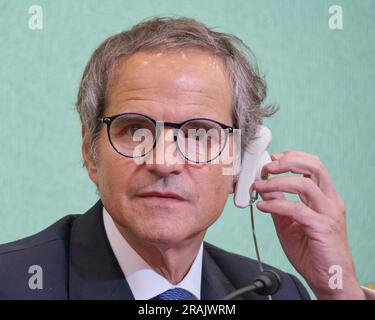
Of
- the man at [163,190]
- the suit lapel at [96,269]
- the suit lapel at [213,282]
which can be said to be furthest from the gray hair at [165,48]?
the suit lapel at [213,282]

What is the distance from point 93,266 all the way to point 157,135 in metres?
0.28

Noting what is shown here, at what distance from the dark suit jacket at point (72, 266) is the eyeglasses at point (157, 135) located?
0.20 meters

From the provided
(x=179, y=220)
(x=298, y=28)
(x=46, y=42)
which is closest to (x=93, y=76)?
(x=46, y=42)

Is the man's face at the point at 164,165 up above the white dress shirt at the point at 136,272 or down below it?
above

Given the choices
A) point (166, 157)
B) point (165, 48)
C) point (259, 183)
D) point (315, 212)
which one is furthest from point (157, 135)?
point (315, 212)

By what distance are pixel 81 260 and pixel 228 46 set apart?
1.60ft

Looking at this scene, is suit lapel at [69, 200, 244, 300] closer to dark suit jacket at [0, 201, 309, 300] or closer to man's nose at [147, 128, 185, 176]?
dark suit jacket at [0, 201, 309, 300]

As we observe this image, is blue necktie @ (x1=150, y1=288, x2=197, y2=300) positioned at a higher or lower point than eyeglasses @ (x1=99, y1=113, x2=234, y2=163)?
lower

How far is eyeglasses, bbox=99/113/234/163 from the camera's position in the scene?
1064 mm

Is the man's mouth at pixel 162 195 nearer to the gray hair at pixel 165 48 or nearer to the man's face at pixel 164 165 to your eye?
the man's face at pixel 164 165

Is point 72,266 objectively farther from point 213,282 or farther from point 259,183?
point 259,183

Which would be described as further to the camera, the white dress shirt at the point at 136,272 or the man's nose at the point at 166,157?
the white dress shirt at the point at 136,272

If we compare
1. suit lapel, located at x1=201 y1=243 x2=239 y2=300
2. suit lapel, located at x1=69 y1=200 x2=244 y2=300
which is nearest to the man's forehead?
suit lapel, located at x1=69 y1=200 x2=244 y2=300

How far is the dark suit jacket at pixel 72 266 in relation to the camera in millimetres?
1111
